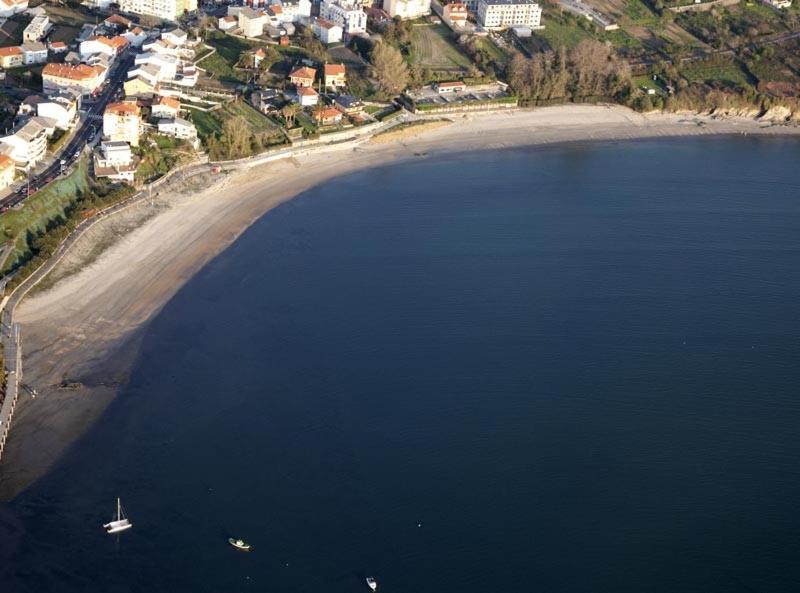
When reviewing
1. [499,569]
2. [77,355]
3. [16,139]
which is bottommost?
[499,569]

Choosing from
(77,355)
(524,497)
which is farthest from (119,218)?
(524,497)

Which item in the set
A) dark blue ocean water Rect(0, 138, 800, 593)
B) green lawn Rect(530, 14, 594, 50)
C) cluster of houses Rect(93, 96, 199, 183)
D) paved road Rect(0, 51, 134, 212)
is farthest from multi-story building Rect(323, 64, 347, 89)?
green lawn Rect(530, 14, 594, 50)

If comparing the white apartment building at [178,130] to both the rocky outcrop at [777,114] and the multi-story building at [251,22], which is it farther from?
the rocky outcrop at [777,114]

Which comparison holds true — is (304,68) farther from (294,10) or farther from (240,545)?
(240,545)

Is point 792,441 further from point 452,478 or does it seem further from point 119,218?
point 119,218

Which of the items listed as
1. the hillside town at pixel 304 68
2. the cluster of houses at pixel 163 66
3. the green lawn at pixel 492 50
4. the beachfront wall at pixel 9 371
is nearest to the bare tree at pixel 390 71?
the hillside town at pixel 304 68
